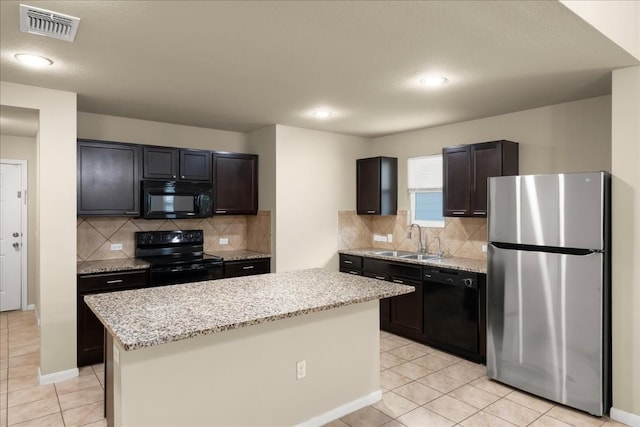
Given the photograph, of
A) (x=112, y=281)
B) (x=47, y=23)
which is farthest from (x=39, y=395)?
(x=47, y=23)

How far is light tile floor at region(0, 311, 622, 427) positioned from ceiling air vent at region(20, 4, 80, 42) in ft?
8.20

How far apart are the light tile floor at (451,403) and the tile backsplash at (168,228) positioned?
87.8 inches

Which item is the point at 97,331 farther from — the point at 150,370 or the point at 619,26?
the point at 619,26

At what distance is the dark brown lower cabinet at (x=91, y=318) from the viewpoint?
3627 mm

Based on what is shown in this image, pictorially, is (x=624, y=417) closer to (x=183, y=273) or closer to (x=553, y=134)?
(x=553, y=134)

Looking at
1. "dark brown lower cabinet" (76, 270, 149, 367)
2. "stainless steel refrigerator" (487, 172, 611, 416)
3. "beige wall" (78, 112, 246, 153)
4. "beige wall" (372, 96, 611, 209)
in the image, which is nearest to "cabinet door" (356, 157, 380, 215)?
"beige wall" (372, 96, 611, 209)

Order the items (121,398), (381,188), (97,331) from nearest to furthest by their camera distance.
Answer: (121,398), (97,331), (381,188)

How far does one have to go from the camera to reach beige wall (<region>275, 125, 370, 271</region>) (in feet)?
15.7

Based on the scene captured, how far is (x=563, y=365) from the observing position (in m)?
2.95

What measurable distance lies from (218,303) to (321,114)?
2.52m

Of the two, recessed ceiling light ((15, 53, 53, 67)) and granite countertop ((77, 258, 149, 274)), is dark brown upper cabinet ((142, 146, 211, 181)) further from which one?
recessed ceiling light ((15, 53, 53, 67))

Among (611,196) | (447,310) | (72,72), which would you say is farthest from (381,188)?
(72,72)

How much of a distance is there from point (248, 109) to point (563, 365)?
3.49 metres

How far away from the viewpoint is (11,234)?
5.44 meters
